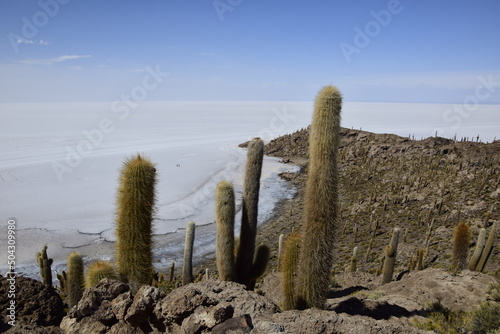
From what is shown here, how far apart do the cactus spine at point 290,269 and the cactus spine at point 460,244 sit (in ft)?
21.3

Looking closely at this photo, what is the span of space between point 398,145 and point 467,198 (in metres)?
12.7

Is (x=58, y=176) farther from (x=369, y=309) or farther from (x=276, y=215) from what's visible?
(x=369, y=309)

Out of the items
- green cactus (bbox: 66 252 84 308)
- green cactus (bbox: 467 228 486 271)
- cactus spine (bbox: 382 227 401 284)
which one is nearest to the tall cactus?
cactus spine (bbox: 382 227 401 284)

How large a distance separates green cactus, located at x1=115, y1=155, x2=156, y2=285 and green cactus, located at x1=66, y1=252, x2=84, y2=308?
1953mm

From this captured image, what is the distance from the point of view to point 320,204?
5.39 metres

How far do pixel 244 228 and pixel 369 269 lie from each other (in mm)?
6861

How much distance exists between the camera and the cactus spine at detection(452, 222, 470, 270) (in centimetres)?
1009

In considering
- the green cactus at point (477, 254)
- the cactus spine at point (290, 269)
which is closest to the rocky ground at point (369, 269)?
the green cactus at point (477, 254)

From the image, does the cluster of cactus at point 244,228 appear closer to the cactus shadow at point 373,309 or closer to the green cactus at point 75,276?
the cactus shadow at point 373,309

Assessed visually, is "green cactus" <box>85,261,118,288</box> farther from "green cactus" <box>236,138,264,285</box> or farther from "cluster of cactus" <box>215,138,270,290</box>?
"green cactus" <box>236,138,264,285</box>

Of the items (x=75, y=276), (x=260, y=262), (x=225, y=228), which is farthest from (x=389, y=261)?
(x=75, y=276)

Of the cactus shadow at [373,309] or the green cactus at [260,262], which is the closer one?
the cactus shadow at [373,309]

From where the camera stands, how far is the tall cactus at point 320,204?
5.41 metres

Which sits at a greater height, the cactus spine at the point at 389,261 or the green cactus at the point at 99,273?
the green cactus at the point at 99,273
